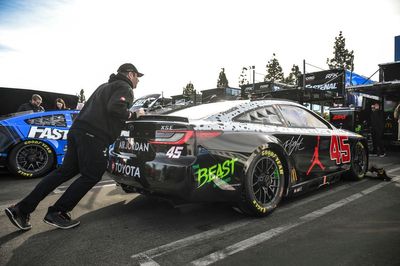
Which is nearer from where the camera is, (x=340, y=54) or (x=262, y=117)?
(x=262, y=117)

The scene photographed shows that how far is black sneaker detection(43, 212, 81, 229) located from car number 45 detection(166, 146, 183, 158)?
113cm

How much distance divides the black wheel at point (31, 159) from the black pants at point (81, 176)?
2.93m

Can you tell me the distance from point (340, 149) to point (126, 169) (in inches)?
125

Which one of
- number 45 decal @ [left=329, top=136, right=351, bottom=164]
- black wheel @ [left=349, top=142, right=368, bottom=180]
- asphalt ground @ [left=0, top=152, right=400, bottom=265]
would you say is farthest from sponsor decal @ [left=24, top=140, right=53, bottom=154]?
black wheel @ [left=349, top=142, right=368, bottom=180]

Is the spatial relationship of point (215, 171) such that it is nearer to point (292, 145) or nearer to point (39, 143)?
point (292, 145)

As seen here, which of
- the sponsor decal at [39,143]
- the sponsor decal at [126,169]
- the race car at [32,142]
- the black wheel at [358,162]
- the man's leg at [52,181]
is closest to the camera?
the man's leg at [52,181]

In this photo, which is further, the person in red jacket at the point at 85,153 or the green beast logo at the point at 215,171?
the person in red jacket at the point at 85,153

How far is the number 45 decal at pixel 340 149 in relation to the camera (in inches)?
174

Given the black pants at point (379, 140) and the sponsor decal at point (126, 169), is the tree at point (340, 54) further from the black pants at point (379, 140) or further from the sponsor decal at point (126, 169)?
the sponsor decal at point (126, 169)

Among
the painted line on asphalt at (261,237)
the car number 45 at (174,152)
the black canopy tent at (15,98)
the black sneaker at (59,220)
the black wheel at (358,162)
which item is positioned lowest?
the painted line on asphalt at (261,237)

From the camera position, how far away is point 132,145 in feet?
10.4

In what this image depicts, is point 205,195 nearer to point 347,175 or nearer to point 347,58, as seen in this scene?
point 347,175

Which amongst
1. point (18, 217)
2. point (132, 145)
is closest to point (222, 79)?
point (132, 145)

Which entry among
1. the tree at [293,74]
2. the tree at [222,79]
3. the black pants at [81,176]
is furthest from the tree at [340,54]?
the black pants at [81,176]
